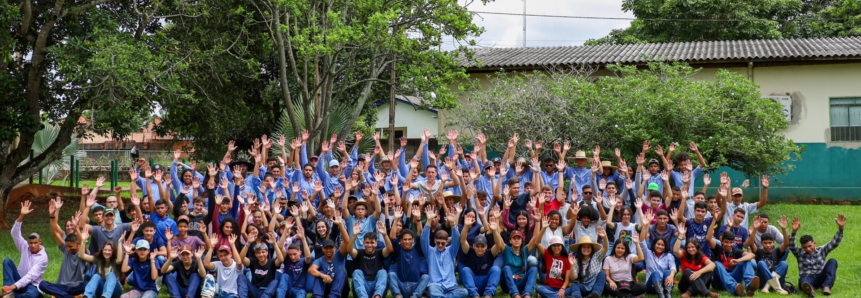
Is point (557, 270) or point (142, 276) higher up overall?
point (557, 270)

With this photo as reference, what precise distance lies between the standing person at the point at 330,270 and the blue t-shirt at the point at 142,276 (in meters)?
1.89

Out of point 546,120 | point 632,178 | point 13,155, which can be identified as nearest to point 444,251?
point 632,178

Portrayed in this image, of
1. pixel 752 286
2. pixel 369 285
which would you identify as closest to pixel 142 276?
pixel 369 285

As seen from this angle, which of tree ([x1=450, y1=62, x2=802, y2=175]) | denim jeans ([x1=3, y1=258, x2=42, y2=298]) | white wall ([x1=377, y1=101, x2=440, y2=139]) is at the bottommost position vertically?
denim jeans ([x1=3, y1=258, x2=42, y2=298])

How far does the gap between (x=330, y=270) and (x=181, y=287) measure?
175 cm

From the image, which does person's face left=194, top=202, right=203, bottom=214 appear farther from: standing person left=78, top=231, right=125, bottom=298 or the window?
the window

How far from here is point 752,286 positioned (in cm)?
891

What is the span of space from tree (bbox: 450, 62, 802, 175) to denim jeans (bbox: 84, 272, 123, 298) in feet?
23.8

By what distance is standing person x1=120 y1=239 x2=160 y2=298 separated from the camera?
885 cm

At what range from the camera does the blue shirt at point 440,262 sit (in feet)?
29.5

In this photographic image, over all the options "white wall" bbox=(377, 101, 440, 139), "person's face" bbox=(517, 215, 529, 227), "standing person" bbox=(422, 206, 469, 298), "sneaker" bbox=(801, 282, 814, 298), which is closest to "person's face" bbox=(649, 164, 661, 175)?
"person's face" bbox=(517, 215, 529, 227)

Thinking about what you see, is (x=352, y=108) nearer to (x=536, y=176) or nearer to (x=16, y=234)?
(x=536, y=176)

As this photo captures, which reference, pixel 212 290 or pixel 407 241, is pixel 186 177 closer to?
pixel 212 290

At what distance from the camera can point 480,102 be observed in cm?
1468
